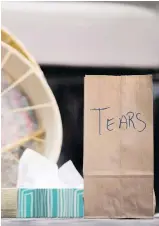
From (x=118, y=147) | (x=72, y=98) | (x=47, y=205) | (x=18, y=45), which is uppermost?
(x=18, y=45)

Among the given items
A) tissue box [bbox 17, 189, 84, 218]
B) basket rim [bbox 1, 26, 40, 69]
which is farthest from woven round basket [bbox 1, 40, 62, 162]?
tissue box [bbox 17, 189, 84, 218]

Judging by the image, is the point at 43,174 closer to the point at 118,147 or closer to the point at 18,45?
the point at 118,147

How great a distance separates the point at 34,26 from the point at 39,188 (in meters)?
0.42

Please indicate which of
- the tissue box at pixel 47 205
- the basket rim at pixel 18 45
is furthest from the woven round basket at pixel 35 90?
the tissue box at pixel 47 205

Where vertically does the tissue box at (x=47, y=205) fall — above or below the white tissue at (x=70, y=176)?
below

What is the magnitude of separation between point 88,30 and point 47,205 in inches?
18.4

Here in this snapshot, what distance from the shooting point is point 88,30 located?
107 cm

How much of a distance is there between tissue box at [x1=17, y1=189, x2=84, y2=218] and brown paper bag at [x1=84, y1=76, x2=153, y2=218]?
3 centimetres

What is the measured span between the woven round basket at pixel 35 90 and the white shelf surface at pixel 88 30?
0.16ft

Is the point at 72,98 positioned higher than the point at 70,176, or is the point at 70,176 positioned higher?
the point at 72,98

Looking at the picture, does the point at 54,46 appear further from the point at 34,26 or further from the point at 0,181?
the point at 0,181

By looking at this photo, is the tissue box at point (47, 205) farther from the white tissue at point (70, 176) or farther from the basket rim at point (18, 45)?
the basket rim at point (18, 45)

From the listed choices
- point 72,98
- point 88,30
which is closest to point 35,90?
point 72,98

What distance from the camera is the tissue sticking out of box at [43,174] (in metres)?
1.02
